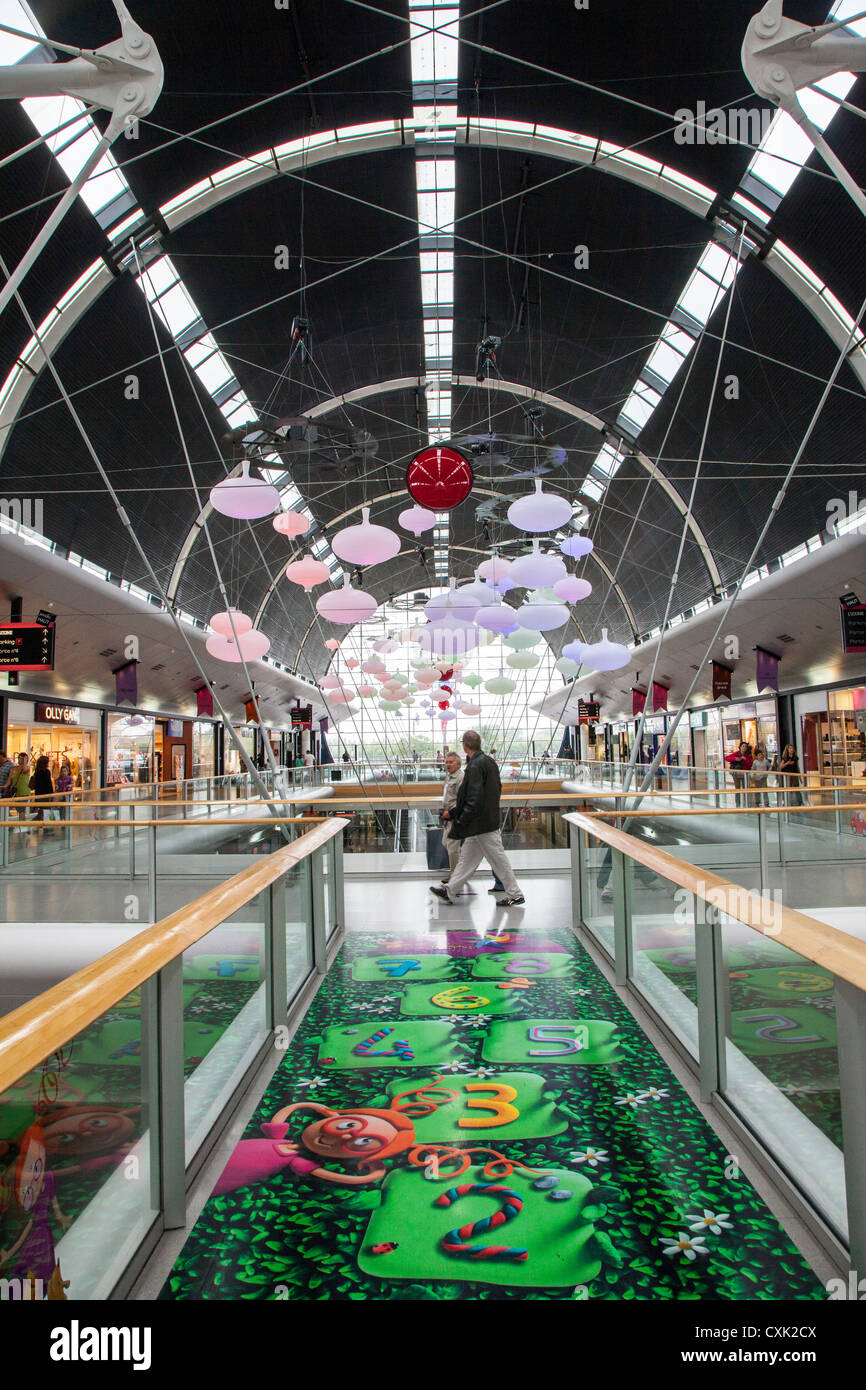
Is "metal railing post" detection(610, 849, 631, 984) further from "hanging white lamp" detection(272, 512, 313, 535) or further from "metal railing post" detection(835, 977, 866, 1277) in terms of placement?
"hanging white lamp" detection(272, 512, 313, 535)

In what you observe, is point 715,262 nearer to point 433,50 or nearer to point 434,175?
point 434,175

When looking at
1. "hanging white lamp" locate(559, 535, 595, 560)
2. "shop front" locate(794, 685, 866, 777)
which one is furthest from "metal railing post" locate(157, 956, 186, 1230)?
"shop front" locate(794, 685, 866, 777)

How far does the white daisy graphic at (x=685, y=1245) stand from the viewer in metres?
2.27

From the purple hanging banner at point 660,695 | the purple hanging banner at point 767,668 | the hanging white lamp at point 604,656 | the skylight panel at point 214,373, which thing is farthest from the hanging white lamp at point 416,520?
the purple hanging banner at point 660,695

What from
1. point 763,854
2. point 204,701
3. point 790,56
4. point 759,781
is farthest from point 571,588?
point 204,701

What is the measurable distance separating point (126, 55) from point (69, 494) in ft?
→ 40.3

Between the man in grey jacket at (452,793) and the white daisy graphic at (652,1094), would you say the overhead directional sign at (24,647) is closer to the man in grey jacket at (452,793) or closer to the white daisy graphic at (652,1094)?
the man in grey jacket at (452,793)

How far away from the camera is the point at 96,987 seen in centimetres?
196

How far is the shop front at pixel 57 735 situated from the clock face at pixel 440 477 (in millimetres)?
11606

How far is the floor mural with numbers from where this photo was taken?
2182mm

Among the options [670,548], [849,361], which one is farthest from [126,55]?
[670,548]

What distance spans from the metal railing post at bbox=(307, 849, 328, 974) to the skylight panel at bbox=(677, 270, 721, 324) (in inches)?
481
